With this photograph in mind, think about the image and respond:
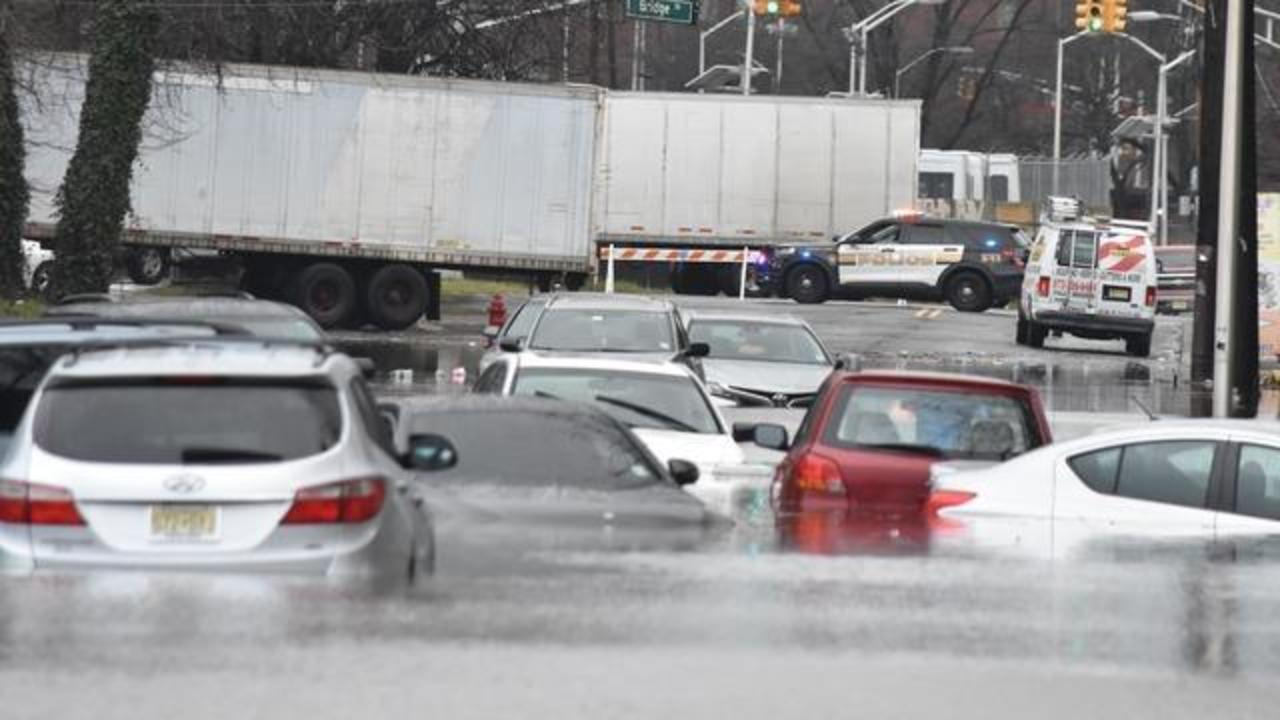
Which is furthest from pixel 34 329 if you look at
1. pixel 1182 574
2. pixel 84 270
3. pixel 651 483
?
pixel 84 270

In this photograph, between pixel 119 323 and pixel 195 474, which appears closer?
pixel 195 474

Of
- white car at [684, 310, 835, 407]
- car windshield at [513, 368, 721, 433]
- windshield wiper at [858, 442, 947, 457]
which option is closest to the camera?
windshield wiper at [858, 442, 947, 457]

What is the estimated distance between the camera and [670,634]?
28.2 feet

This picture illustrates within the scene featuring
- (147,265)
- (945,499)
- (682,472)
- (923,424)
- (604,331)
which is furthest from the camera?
(147,265)

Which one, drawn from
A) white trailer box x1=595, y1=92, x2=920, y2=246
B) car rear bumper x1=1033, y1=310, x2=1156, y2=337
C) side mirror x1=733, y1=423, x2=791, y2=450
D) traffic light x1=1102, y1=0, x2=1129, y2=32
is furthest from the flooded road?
traffic light x1=1102, y1=0, x2=1129, y2=32

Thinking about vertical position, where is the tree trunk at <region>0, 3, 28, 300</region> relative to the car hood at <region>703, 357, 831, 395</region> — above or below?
above

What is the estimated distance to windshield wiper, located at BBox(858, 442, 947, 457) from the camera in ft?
40.9

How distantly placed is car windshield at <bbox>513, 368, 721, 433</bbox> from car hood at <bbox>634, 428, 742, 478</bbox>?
18 cm

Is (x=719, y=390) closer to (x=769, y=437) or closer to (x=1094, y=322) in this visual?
(x=769, y=437)

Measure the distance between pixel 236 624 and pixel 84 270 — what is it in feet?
78.0

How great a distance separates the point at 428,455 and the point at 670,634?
145 centimetres

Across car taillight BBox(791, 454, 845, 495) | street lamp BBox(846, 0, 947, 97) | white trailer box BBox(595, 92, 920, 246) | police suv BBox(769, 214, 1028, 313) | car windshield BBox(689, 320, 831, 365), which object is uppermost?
street lamp BBox(846, 0, 947, 97)

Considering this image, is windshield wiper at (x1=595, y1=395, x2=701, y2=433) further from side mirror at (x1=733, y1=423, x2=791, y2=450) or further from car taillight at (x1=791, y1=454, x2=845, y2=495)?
car taillight at (x1=791, y1=454, x2=845, y2=495)

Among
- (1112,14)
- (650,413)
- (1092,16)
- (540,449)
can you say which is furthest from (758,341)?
(1092,16)
